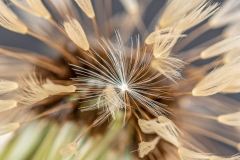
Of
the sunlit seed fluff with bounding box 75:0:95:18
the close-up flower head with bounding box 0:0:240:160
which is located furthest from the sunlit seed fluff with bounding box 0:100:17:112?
the sunlit seed fluff with bounding box 75:0:95:18

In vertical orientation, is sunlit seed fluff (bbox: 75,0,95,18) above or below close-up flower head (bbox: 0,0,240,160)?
above

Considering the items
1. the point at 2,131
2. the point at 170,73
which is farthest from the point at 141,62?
the point at 2,131

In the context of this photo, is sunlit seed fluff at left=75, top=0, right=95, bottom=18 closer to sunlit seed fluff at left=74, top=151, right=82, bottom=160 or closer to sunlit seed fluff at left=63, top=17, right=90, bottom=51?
sunlit seed fluff at left=63, top=17, right=90, bottom=51

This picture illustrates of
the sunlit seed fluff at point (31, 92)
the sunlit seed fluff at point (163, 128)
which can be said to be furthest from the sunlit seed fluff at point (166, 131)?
the sunlit seed fluff at point (31, 92)

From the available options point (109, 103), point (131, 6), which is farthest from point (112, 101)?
point (131, 6)

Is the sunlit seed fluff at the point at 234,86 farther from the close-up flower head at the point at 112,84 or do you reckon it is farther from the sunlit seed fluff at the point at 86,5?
the sunlit seed fluff at the point at 86,5

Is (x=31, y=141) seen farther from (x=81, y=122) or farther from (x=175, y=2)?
(x=175, y=2)
